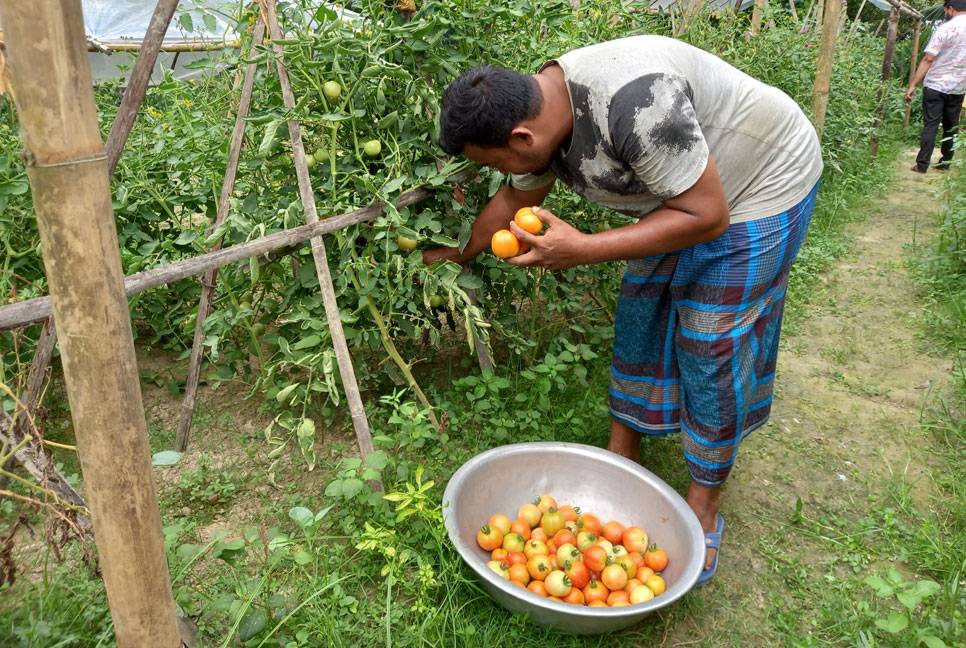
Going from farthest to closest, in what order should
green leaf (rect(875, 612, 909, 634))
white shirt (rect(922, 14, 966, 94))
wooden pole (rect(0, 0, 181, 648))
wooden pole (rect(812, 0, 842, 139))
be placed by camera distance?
white shirt (rect(922, 14, 966, 94)) → wooden pole (rect(812, 0, 842, 139)) → green leaf (rect(875, 612, 909, 634)) → wooden pole (rect(0, 0, 181, 648))

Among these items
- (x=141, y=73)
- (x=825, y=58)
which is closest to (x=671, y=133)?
(x=141, y=73)

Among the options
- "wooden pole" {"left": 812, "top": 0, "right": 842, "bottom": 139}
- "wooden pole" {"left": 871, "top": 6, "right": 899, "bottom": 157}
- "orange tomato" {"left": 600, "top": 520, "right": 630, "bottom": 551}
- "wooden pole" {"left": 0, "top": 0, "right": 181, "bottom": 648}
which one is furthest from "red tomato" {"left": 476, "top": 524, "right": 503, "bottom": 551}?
"wooden pole" {"left": 871, "top": 6, "right": 899, "bottom": 157}

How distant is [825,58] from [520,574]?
490 centimetres

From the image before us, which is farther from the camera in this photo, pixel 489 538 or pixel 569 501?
pixel 569 501

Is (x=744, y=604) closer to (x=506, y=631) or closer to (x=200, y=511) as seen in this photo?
(x=506, y=631)

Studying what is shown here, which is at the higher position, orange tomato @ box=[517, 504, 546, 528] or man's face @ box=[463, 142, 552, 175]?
man's face @ box=[463, 142, 552, 175]

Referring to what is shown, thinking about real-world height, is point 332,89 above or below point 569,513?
above

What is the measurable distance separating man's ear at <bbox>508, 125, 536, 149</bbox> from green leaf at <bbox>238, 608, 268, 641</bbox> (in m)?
1.40

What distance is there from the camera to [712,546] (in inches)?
87.5

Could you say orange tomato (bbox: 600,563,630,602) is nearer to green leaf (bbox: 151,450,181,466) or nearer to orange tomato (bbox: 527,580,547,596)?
orange tomato (bbox: 527,580,547,596)

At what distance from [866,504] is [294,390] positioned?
220 centimetres

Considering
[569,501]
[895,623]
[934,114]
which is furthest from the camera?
[934,114]

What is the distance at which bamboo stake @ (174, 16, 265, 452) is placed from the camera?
2320mm

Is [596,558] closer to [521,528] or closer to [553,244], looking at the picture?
[521,528]
